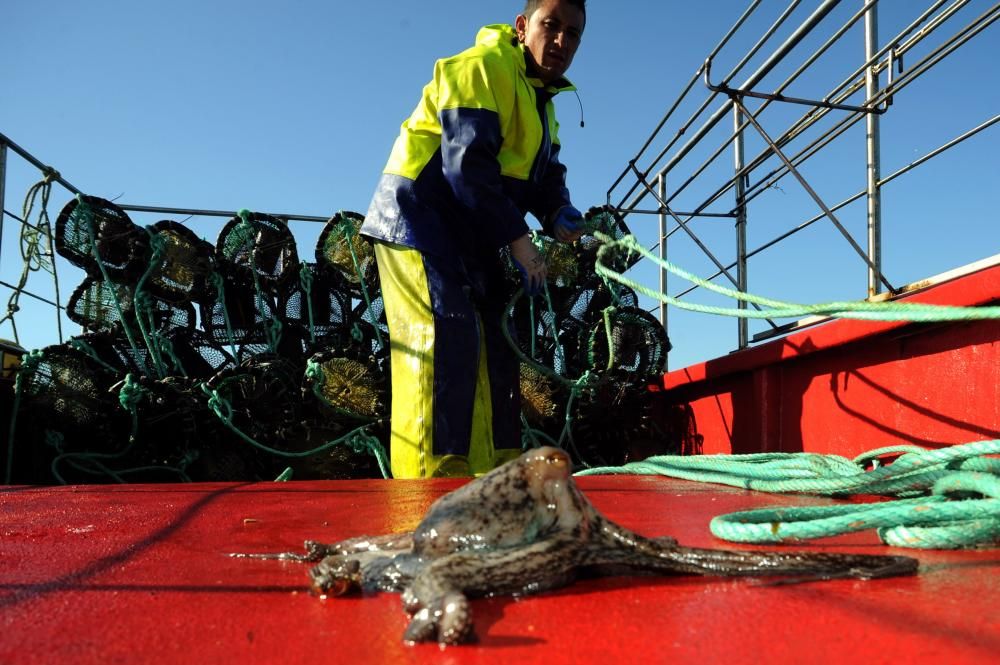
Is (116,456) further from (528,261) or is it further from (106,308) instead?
(528,261)

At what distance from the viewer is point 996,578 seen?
123cm

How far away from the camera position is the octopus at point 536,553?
117 centimetres

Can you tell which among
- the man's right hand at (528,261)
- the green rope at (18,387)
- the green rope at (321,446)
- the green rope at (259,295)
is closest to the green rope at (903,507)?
the man's right hand at (528,261)

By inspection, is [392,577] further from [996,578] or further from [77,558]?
[996,578]

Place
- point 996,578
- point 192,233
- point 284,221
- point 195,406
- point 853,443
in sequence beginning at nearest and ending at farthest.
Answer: point 996,578 < point 853,443 < point 195,406 < point 192,233 < point 284,221

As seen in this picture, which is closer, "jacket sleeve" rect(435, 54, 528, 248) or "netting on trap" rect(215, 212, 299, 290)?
"jacket sleeve" rect(435, 54, 528, 248)

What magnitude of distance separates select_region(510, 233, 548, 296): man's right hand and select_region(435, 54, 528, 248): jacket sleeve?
0.63 feet

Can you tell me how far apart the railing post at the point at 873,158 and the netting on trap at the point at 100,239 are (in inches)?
164

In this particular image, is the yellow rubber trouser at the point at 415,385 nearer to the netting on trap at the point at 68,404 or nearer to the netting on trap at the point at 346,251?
the netting on trap at the point at 346,251

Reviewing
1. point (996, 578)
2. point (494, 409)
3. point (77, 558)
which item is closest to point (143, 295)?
point (494, 409)

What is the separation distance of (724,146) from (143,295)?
4075 mm

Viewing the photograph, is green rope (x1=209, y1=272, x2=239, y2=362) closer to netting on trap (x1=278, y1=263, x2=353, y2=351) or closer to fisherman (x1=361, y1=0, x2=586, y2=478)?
netting on trap (x1=278, y1=263, x2=353, y2=351)

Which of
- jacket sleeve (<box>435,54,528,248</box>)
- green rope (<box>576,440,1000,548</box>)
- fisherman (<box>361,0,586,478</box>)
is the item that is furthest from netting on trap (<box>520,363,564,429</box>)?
green rope (<box>576,440,1000,548</box>)

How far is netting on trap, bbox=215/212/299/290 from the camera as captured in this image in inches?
185
